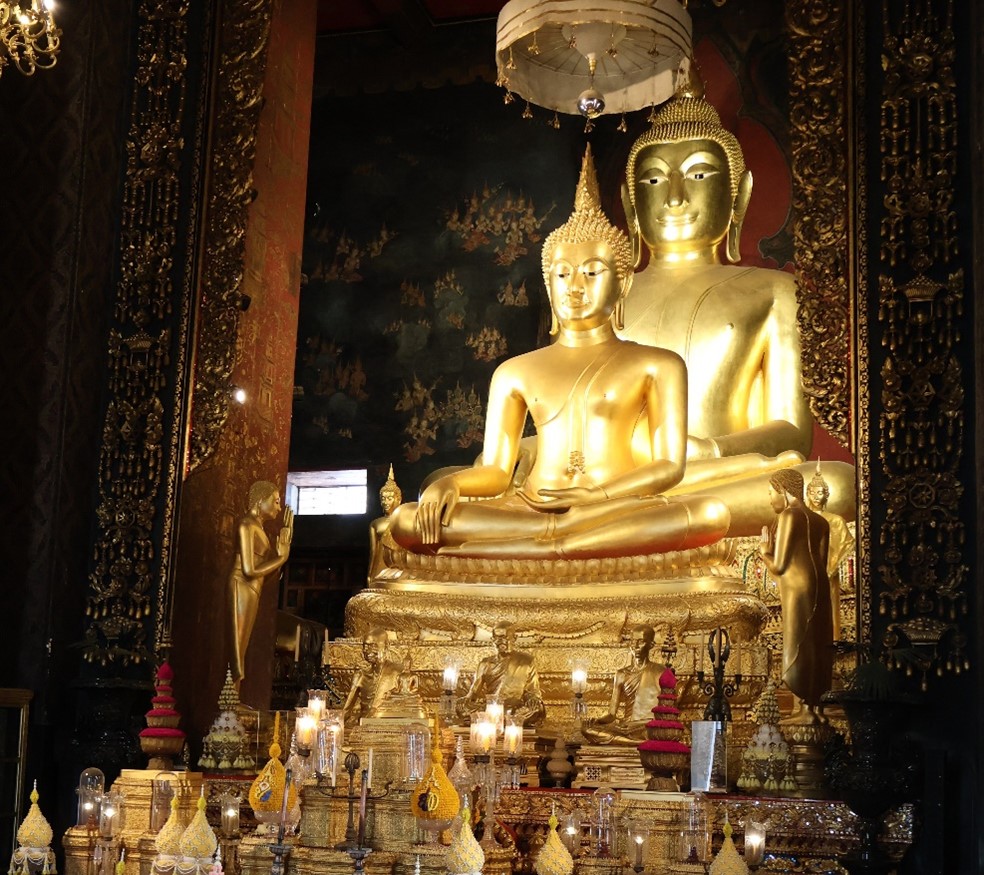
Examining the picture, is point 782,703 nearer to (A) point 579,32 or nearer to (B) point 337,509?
(A) point 579,32

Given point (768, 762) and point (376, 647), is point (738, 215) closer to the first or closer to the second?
point (376, 647)

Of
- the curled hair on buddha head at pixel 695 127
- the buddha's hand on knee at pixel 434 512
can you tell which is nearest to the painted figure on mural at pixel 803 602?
the buddha's hand on knee at pixel 434 512

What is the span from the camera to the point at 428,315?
30.9 ft

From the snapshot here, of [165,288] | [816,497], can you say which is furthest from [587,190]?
[816,497]

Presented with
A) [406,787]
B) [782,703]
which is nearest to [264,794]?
[406,787]

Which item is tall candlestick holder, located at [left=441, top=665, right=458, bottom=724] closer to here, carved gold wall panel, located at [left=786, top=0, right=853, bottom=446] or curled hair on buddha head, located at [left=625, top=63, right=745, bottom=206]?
carved gold wall panel, located at [left=786, top=0, right=853, bottom=446]

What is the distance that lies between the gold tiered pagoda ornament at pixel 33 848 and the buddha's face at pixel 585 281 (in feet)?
11.5

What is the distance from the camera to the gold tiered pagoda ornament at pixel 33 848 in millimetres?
4724

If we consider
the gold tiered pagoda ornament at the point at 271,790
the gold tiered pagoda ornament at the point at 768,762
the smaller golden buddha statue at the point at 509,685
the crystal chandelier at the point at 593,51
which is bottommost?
the gold tiered pagoda ornament at the point at 271,790

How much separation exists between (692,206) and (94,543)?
366cm

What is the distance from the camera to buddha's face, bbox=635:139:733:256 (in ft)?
27.2

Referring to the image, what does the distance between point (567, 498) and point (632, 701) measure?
3.76 ft

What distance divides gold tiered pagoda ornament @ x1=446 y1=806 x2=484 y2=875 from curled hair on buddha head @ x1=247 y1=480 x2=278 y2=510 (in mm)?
2909

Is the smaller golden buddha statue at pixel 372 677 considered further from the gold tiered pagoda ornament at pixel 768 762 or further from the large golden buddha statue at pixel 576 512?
the gold tiered pagoda ornament at pixel 768 762
